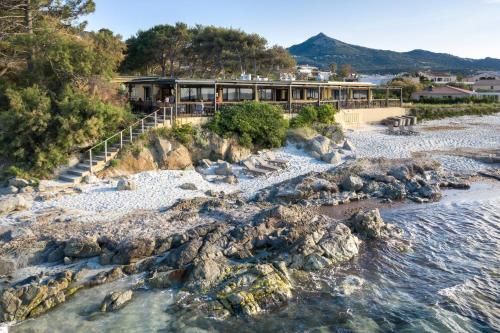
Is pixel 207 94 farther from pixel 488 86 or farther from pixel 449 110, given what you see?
pixel 488 86

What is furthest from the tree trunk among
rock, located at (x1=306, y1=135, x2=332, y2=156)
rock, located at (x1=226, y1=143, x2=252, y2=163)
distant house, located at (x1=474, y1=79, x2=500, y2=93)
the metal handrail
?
distant house, located at (x1=474, y1=79, x2=500, y2=93)

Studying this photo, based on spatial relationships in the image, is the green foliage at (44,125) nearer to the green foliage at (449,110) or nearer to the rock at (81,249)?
the rock at (81,249)

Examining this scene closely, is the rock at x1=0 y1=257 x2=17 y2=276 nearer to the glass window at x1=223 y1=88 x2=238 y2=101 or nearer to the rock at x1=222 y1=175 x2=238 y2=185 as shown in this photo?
the rock at x1=222 y1=175 x2=238 y2=185

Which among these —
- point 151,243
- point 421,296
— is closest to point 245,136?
point 151,243

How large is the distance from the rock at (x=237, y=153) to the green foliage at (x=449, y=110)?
31509mm

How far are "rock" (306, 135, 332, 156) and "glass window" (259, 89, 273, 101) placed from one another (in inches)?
371

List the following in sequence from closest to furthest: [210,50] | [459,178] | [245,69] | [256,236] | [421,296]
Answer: [421,296] < [256,236] < [459,178] < [210,50] < [245,69]

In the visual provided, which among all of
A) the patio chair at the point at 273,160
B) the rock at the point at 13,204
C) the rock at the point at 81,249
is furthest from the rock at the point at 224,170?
the rock at the point at 81,249

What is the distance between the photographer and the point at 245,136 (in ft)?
90.4

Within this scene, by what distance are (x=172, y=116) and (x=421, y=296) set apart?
751 inches

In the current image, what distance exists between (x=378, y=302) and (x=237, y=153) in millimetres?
16360

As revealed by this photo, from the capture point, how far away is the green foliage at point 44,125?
68.5ft

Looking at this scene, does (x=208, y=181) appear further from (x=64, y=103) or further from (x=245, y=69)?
(x=245, y=69)

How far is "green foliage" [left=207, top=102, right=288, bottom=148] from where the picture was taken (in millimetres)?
27641
